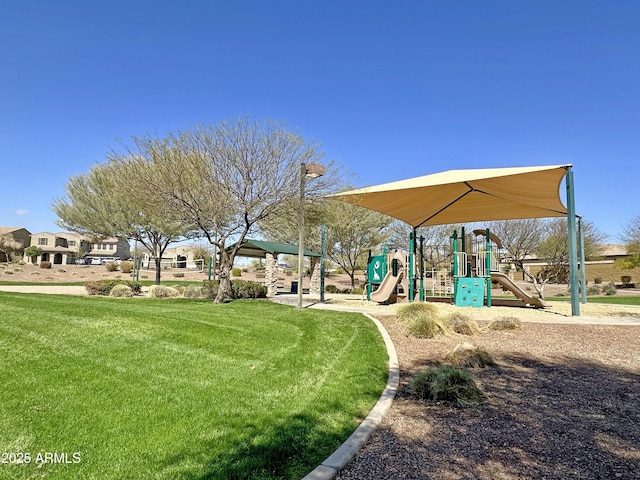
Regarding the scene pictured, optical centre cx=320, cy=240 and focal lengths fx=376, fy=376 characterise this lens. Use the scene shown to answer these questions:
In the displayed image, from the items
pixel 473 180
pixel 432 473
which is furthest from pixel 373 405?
pixel 473 180

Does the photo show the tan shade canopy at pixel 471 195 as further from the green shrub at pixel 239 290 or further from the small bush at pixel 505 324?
the green shrub at pixel 239 290

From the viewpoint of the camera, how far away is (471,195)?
615 inches

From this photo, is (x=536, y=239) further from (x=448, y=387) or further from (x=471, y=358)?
(x=448, y=387)

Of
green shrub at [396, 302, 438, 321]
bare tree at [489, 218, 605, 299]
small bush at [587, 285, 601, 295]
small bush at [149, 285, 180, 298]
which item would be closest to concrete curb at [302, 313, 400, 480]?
green shrub at [396, 302, 438, 321]

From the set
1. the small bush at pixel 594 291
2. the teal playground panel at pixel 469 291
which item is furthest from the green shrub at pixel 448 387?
the small bush at pixel 594 291

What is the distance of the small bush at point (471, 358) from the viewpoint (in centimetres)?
580

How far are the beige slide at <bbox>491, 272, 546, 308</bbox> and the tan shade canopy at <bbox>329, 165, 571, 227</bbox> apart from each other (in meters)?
3.20

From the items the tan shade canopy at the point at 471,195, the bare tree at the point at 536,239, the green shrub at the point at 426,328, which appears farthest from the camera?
the bare tree at the point at 536,239

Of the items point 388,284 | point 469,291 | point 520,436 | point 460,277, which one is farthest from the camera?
point 388,284

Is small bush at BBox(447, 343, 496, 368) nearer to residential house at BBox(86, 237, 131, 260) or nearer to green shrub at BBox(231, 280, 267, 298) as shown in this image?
green shrub at BBox(231, 280, 267, 298)

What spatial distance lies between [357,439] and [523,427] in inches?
64.5

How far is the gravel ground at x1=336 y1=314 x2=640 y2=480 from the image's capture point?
278cm

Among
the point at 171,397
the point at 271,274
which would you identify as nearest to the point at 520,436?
the point at 171,397

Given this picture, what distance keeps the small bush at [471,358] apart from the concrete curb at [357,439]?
3.91 feet
